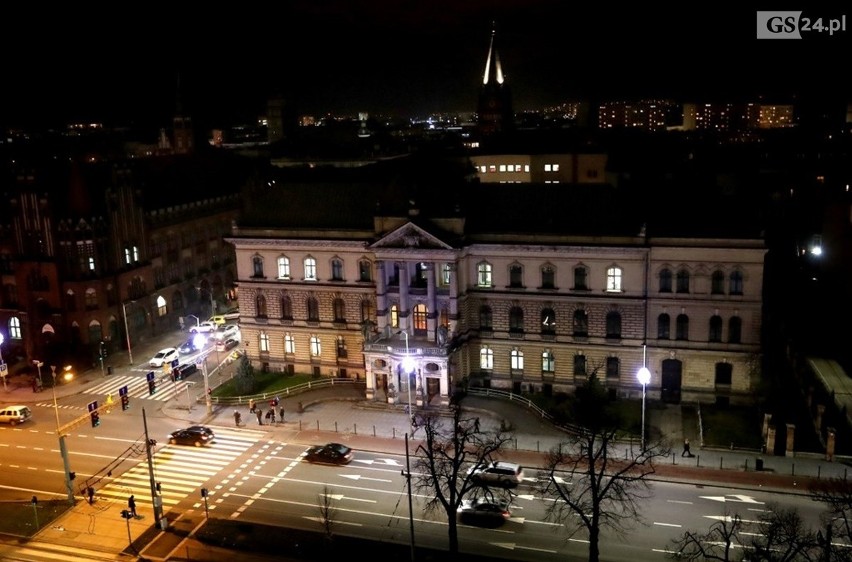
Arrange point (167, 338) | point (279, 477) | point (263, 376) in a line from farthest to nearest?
point (167, 338) → point (263, 376) → point (279, 477)

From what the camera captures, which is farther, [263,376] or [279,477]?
[263,376]

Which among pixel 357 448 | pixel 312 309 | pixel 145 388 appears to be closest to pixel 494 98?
pixel 312 309

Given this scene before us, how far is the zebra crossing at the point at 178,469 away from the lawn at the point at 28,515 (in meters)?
3.12

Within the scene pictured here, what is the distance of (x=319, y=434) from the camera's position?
238 feet

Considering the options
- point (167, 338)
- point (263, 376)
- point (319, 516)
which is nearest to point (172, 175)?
point (167, 338)

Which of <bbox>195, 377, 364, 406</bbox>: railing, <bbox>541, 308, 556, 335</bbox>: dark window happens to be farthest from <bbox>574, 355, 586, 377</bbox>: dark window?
<bbox>195, 377, 364, 406</bbox>: railing

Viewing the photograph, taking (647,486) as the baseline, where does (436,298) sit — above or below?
above

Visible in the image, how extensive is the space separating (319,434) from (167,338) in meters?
40.4

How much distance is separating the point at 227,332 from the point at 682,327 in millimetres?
56815

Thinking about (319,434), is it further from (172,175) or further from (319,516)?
(172,175)

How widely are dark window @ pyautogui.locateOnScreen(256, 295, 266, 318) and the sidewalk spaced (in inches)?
453

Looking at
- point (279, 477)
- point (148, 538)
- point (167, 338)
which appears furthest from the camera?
point (167, 338)

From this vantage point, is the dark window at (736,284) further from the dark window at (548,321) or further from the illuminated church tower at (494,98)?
the illuminated church tower at (494,98)

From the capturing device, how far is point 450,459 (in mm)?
50906
